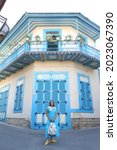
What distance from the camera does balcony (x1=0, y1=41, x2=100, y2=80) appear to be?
11305mm

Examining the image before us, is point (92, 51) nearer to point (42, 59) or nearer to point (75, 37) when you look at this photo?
point (75, 37)

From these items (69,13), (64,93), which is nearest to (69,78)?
(64,93)

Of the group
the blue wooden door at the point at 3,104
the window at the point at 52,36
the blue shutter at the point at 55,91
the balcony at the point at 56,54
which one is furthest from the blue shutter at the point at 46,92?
the blue wooden door at the point at 3,104

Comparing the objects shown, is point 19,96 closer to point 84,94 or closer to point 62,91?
point 62,91

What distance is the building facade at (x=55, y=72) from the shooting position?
36.7 ft

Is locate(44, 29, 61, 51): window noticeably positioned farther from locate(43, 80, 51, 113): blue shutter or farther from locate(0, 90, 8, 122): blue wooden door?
locate(0, 90, 8, 122): blue wooden door

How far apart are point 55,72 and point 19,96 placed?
10.3ft

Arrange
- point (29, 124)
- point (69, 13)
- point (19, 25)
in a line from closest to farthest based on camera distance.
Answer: point (29, 124) < point (69, 13) < point (19, 25)

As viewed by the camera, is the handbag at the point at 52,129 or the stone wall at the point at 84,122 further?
the stone wall at the point at 84,122

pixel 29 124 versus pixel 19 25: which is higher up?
pixel 19 25

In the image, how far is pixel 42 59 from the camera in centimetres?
1194

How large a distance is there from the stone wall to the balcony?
3.77 metres

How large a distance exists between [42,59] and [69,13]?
370cm

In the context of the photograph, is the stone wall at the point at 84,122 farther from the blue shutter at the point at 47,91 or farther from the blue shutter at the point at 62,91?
the blue shutter at the point at 47,91
